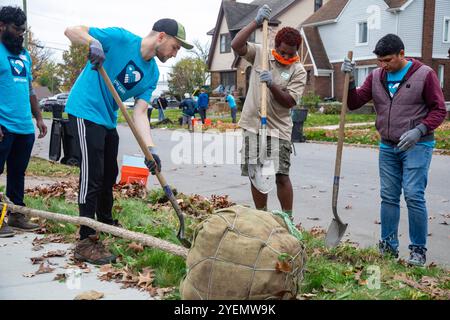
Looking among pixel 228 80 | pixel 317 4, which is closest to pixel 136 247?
pixel 317 4

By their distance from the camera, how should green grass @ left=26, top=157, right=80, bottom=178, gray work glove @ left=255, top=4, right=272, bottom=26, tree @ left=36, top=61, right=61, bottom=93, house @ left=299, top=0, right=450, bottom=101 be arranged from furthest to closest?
tree @ left=36, top=61, right=61, bottom=93
house @ left=299, top=0, right=450, bottom=101
green grass @ left=26, top=157, right=80, bottom=178
gray work glove @ left=255, top=4, right=272, bottom=26

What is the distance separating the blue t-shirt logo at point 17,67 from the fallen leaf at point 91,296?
105 inches

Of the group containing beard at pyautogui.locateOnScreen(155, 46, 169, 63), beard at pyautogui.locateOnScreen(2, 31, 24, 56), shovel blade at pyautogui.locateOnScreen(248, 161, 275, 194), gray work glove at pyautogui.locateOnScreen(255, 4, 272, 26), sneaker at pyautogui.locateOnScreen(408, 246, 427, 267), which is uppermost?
gray work glove at pyautogui.locateOnScreen(255, 4, 272, 26)

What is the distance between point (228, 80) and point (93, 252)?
43.3 metres

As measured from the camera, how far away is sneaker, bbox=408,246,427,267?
4.54 m

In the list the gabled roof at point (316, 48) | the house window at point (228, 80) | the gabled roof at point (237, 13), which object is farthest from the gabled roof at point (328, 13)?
the house window at point (228, 80)

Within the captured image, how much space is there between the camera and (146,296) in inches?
141

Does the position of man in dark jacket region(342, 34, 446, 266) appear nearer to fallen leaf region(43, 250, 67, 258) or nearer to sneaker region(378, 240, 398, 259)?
sneaker region(378, 240, 398, 259)

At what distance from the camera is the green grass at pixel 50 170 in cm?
961

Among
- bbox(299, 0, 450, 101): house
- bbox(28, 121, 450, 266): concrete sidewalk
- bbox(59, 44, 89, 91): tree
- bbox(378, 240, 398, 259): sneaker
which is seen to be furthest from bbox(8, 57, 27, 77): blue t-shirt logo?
bbox(59, 44, 89, 91): tree

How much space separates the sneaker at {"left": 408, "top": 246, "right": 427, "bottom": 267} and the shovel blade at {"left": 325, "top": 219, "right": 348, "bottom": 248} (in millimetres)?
651

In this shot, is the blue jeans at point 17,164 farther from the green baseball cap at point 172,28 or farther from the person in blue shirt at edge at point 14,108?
the green baseball cap at point 172,28

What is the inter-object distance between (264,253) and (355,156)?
418 inches
